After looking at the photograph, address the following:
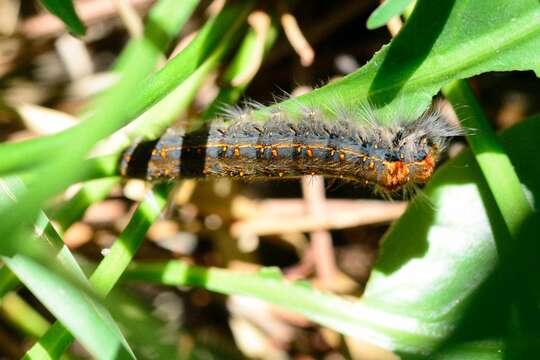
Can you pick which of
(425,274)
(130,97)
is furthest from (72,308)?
(425,274)

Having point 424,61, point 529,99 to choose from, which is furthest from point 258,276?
point 529,99

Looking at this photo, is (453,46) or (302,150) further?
(302,150)

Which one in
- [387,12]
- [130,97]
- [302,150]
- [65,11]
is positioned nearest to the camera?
[130,97]

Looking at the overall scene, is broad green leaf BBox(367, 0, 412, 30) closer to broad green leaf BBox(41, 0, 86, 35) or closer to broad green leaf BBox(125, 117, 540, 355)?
broad green leaf BBox(125, 117, 540, 355)

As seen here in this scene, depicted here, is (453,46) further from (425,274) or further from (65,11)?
(65,11)

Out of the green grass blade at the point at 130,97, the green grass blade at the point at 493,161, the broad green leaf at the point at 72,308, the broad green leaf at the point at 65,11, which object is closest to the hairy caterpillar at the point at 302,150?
the green grass blade at the point at 493,161

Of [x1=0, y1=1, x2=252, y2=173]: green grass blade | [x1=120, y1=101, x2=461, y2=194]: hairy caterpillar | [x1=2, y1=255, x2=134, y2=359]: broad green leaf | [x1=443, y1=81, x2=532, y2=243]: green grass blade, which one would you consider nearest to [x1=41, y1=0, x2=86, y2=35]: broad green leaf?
[x1=0, y1=1, x2=252, y2=173]: green grass blade

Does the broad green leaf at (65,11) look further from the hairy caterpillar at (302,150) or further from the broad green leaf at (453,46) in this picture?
the broad green leaf at (453,46)
